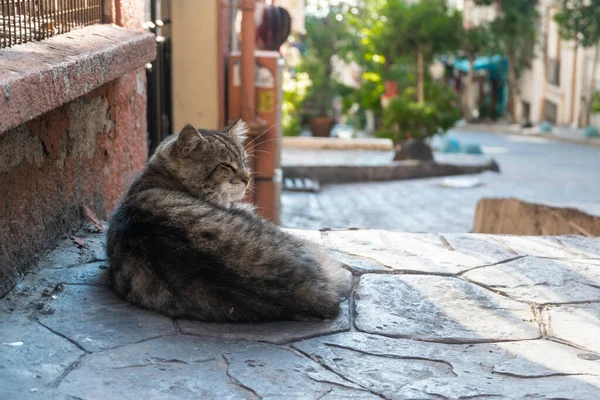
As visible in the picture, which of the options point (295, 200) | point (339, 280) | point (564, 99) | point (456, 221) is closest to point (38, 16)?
point (339, 280)

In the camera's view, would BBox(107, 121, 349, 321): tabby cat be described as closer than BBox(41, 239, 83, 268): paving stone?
Yes

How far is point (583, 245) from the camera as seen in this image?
178 inches

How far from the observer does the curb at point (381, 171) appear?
14070 mm

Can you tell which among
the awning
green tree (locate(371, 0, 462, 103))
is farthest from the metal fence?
the awning

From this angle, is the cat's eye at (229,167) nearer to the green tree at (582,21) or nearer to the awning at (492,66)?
the green tree at (582,21)

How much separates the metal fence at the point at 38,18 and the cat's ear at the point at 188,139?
725 millimetres

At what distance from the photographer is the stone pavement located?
7.89 feet

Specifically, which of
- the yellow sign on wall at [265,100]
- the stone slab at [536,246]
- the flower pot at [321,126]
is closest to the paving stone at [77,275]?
the stone slab at [536,246]

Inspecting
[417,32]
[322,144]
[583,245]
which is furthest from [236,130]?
[417,32]

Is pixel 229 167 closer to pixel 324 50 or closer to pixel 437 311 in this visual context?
pixel 437 311

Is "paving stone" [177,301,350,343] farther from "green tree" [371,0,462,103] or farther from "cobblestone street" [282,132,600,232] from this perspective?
"green tree" [371,0,462,103]

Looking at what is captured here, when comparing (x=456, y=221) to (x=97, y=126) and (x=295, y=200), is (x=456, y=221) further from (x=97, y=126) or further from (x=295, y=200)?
(x=97, y=126)

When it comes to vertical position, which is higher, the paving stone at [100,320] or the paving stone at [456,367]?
the paving stone at [100,320]

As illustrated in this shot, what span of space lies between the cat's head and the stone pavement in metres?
0.56
